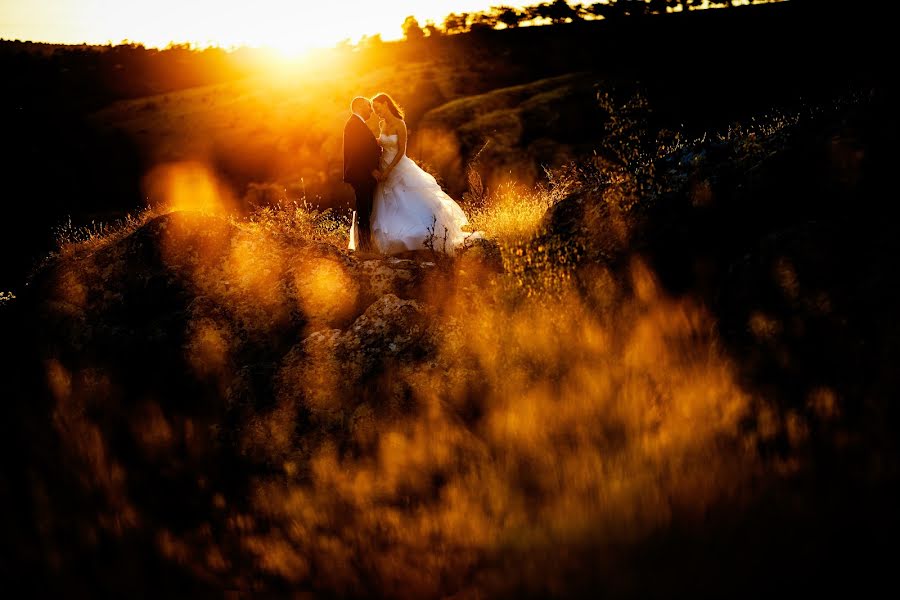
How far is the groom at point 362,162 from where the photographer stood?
762 cm

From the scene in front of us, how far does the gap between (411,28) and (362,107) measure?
6149cm

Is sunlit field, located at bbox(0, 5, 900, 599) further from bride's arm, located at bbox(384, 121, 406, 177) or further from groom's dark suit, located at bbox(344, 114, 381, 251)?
bride's arm, located at bbox(384, 121, 406, 177)

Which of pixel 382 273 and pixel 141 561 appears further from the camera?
pixel 382 273

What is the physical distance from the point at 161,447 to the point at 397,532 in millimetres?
1661

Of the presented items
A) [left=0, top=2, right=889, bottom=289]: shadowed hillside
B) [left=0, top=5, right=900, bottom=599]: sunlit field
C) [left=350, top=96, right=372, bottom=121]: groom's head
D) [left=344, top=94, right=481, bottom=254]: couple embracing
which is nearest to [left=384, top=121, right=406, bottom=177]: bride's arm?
[left=344, top=94, right=481, bottom=254]: couple embracing

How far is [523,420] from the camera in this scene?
8.64ft

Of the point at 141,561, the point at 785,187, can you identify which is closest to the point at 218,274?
the point at 141,561

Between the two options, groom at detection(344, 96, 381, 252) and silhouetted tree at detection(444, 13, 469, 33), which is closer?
groom at detection(344, 96, 381, 252)

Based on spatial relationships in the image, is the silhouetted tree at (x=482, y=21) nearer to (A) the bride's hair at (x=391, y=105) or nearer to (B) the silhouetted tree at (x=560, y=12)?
(B) the silhouetted tree at (x=560, y=12)

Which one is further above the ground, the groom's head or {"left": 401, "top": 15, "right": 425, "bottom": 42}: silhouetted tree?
{"left": 401, "top": 15, "right": 425, "bottom": 42}: silhouetted tree

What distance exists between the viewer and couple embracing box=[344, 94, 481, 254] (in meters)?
7.35

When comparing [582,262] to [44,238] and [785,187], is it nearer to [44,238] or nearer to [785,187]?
[785,187]

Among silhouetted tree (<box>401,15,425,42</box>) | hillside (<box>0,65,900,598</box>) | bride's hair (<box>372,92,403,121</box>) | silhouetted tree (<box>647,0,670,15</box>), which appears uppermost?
silhouetted tree (<box>401,15,425,42</box>)

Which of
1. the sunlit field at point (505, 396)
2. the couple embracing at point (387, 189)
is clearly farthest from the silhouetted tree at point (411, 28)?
the sunlit field at point (505, 396)
